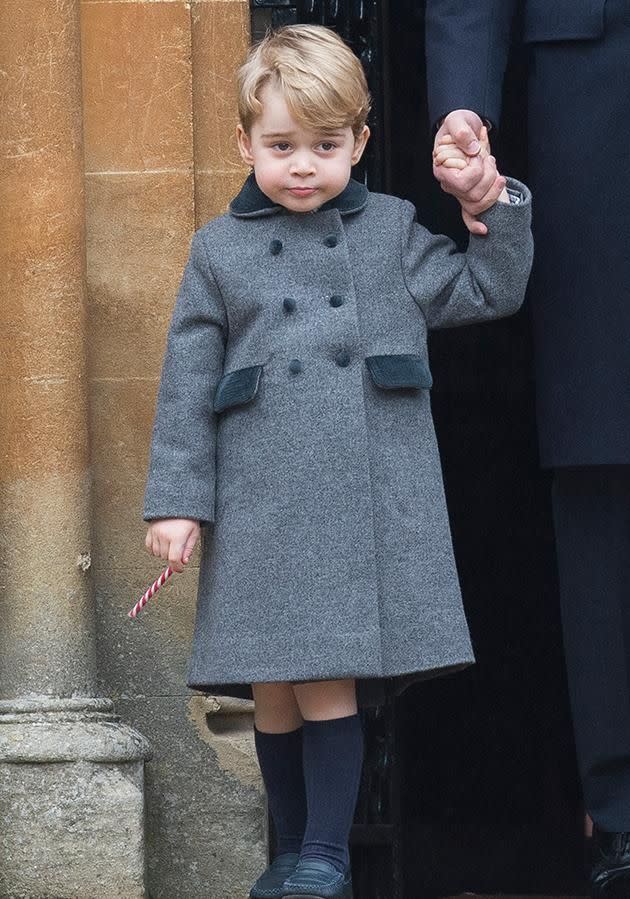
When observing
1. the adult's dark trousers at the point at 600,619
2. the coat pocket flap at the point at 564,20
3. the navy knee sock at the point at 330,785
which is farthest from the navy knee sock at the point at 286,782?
the coat pocket flap at the point at 564,20

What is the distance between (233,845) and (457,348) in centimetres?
128

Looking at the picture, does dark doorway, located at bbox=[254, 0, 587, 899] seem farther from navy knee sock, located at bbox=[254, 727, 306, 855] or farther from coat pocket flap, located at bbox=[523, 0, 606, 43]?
navy knee sock, located at bbox=[254, 727, 306, 855]

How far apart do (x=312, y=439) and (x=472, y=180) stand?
1.62 feet

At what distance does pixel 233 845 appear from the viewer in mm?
3904

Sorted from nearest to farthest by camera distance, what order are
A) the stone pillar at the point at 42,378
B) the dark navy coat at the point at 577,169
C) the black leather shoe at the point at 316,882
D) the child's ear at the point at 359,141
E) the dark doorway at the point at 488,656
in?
the black leather shoe at the point at 316,882
the child's ear at the point at 359,141
the dark navy coat at the point at 577,169
the stone pillar at the point at 42,378
the dark doorway at the point at 488,656

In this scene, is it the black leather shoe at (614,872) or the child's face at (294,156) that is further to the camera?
the black leather shoe at (614,872)

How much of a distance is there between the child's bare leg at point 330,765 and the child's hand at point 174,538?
0.29 metres

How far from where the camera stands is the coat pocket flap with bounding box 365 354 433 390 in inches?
132

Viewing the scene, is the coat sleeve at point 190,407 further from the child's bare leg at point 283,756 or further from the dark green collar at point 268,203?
the child's bare leg at point 283,756

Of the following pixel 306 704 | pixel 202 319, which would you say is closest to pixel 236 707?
pixel 306 704

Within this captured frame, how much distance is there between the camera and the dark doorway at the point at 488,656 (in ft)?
14.8

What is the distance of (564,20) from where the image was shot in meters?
3.55

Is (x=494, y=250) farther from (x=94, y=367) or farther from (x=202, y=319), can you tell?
(x=94, y=367)

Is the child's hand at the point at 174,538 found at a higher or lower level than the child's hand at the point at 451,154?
lower
